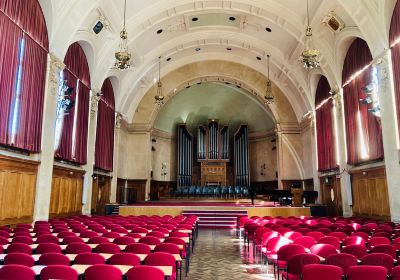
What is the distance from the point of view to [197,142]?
25.8m

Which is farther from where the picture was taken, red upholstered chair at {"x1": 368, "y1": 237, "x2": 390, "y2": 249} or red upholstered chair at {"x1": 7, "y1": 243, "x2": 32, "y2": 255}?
red upholstered chair at {"x1": 368, "y1": 237, "x2": 390, "y2": 249}

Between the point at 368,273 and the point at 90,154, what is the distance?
1344 cm

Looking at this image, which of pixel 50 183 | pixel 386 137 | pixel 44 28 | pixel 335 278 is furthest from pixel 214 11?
pixel 335 278


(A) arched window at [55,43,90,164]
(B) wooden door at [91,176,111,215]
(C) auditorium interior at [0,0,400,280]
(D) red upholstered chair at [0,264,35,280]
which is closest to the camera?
(D) red upholstered chair at [0,264,35,280]

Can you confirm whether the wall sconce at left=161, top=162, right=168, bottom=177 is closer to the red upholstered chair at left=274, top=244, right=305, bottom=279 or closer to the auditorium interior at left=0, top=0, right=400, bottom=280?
the auditorium interior at left=0, top=0, right=400, bottom=280

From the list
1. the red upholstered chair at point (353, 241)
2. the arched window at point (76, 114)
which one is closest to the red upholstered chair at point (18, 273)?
the red upholstered chair at point (353, 241)

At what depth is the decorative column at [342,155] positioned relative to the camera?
43.8 ft

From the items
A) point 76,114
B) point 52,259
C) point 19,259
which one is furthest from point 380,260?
point 76,114

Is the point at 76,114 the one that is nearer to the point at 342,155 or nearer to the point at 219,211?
the point at 219,211

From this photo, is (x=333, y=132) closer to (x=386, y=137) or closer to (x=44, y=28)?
(x=386, y=137)

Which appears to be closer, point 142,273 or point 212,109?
point 142,273

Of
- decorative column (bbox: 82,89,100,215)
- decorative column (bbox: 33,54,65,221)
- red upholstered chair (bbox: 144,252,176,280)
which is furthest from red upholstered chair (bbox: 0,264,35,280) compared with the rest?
decorative column (bbox: 82,89,100,215)

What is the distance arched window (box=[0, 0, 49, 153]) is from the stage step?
723 cm

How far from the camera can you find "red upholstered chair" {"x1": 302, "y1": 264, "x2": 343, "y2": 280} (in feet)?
10.6
